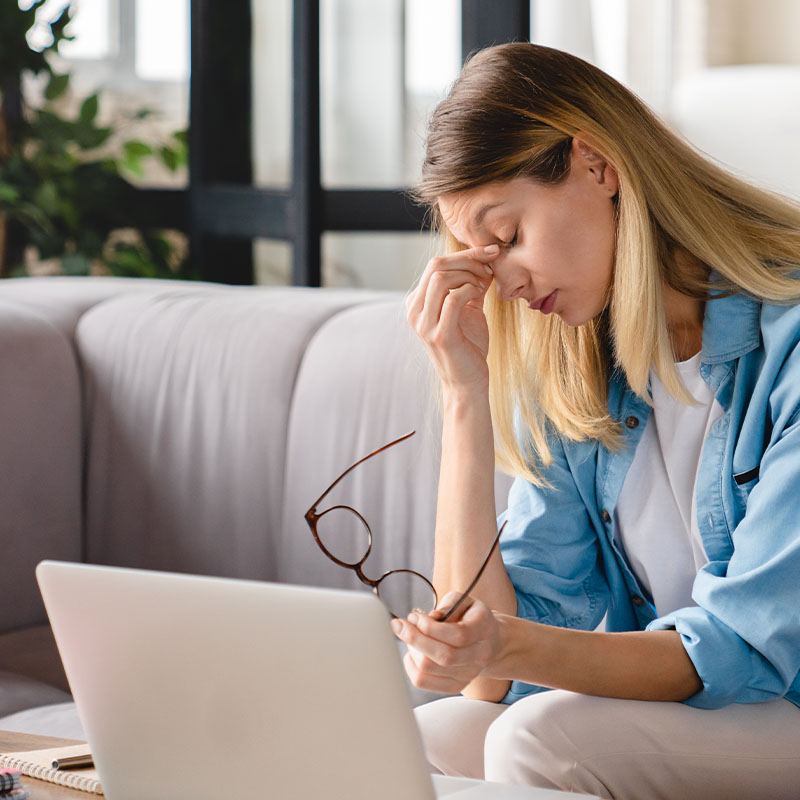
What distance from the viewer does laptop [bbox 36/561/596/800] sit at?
80cm

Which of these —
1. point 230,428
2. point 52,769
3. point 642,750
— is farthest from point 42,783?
point 230,428

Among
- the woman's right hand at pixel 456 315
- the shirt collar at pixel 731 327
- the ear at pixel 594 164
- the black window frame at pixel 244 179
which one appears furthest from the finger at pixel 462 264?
the black window frame at pixel 244 179

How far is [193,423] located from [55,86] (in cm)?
150

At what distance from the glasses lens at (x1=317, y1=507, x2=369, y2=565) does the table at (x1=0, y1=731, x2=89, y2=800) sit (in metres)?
0.88

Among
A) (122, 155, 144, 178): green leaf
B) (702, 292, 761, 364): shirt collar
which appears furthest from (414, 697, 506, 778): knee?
(122, 155, 144, 178): green leaf

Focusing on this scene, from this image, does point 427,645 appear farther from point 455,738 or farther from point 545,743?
point 455,738

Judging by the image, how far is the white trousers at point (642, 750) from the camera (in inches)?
42.3

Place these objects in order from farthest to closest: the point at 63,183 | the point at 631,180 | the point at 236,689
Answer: the point at 63,183 < the point at 631,180 < the point at 236,689

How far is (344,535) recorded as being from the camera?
1.98 m

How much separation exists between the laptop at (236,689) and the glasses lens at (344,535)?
3.39ft

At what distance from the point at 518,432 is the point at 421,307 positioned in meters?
0.18

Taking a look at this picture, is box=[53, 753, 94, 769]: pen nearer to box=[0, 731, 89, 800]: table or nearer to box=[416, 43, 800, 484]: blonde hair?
box=[0, 731, 89, 800]: table

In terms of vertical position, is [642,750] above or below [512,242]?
below

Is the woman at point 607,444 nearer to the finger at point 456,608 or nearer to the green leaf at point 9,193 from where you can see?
the finger at point 456,608
